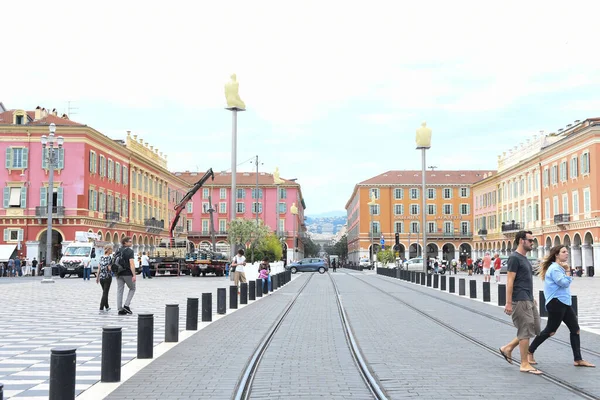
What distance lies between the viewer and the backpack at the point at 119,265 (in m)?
16.5

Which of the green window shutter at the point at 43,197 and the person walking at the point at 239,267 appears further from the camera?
the green window shutter at the point at 43,197

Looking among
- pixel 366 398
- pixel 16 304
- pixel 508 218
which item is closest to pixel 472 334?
pixel 366 398

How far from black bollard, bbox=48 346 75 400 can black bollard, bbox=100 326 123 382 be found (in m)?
1.50

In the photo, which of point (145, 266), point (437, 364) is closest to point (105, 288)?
point (437, 364)

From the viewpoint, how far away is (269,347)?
36.8ft

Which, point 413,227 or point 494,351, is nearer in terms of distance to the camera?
point 494,351

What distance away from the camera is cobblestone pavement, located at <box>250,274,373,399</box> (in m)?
7.36

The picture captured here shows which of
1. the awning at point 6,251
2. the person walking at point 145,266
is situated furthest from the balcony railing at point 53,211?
the person walking at point 145,266

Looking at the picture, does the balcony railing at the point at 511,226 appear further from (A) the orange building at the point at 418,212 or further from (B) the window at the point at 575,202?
(A) the orange building at the point at 418,212

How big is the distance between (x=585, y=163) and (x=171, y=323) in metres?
52.9

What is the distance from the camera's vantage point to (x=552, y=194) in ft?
220

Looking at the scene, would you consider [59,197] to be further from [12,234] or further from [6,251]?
[6,251]

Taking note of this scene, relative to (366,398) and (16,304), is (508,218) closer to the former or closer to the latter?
(16,304)

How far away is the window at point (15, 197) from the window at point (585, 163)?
4446cm
